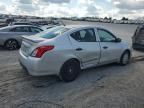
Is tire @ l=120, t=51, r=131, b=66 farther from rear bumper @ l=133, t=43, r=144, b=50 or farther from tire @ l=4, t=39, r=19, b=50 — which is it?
tire @ l=4, t=39, r=19, b=50

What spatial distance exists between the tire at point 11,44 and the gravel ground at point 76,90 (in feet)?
16.2

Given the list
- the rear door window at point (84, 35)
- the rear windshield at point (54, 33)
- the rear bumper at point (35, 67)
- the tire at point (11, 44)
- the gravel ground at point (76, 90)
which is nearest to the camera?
the gravel ground at point (76, 90)

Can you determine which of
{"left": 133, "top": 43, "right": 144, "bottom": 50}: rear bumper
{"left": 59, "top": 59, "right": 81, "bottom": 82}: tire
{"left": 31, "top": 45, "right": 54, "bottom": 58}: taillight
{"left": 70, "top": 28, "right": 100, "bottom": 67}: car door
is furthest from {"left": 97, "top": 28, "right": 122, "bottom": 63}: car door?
{"left": 133, "top": 43, "right": 144, "bottom": 50}: rear bumper

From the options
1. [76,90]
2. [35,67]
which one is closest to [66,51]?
[35,67]

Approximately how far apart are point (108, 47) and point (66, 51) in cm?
201

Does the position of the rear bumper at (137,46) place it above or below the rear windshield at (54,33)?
below

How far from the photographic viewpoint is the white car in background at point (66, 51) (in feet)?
20.1

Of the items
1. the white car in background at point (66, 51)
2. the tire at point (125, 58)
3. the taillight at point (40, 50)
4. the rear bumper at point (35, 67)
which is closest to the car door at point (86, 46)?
the white car in background at point (66, 51)

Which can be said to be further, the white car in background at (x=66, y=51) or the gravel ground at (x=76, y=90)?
the white car in background at (x=66, y=51)

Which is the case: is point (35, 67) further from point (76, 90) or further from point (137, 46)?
point (137, 46)

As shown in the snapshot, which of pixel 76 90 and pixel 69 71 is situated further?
pixel 69 71

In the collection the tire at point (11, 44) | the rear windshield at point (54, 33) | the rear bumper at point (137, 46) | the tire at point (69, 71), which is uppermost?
the rear windshield at point (54, 33)

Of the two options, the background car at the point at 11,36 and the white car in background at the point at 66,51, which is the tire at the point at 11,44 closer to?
the background car at the point at 11,36

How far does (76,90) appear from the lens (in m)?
6.05
